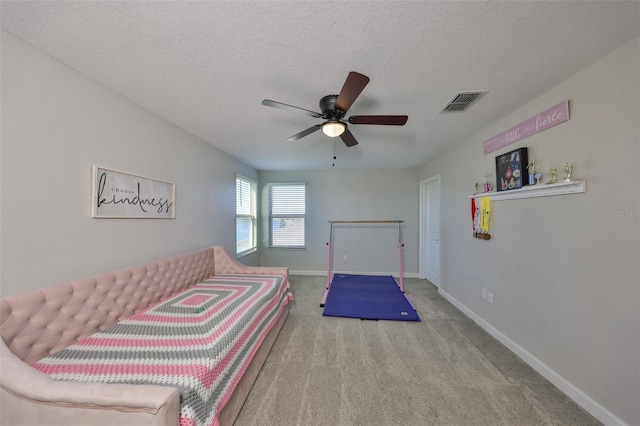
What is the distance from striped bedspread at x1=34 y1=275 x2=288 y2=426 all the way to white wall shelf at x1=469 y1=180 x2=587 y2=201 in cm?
264

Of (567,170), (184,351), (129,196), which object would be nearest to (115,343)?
(184,351)

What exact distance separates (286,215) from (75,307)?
3866 millimetres

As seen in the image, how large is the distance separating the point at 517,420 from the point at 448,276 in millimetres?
2255

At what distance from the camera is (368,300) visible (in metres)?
A: 3.56

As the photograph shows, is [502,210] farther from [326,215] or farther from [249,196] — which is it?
[249,196]

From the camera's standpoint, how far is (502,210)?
241cm

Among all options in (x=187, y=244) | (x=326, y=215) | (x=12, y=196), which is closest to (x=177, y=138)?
(x=187, y=244)

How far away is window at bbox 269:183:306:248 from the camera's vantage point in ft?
17.2

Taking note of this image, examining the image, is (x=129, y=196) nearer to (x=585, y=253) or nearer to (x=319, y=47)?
(x=319, y=47)

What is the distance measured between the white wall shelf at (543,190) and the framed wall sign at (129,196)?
3479 millimetres

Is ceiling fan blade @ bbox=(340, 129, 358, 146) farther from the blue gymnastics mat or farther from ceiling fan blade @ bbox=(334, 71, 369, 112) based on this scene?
the blue gymnastics mat

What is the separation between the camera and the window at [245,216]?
14.2 ft

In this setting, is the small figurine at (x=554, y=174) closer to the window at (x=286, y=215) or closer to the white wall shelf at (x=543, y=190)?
the white wall shelf at (x=543, y=190)

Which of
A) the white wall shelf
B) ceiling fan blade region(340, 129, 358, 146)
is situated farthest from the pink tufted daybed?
the white wall shelf
